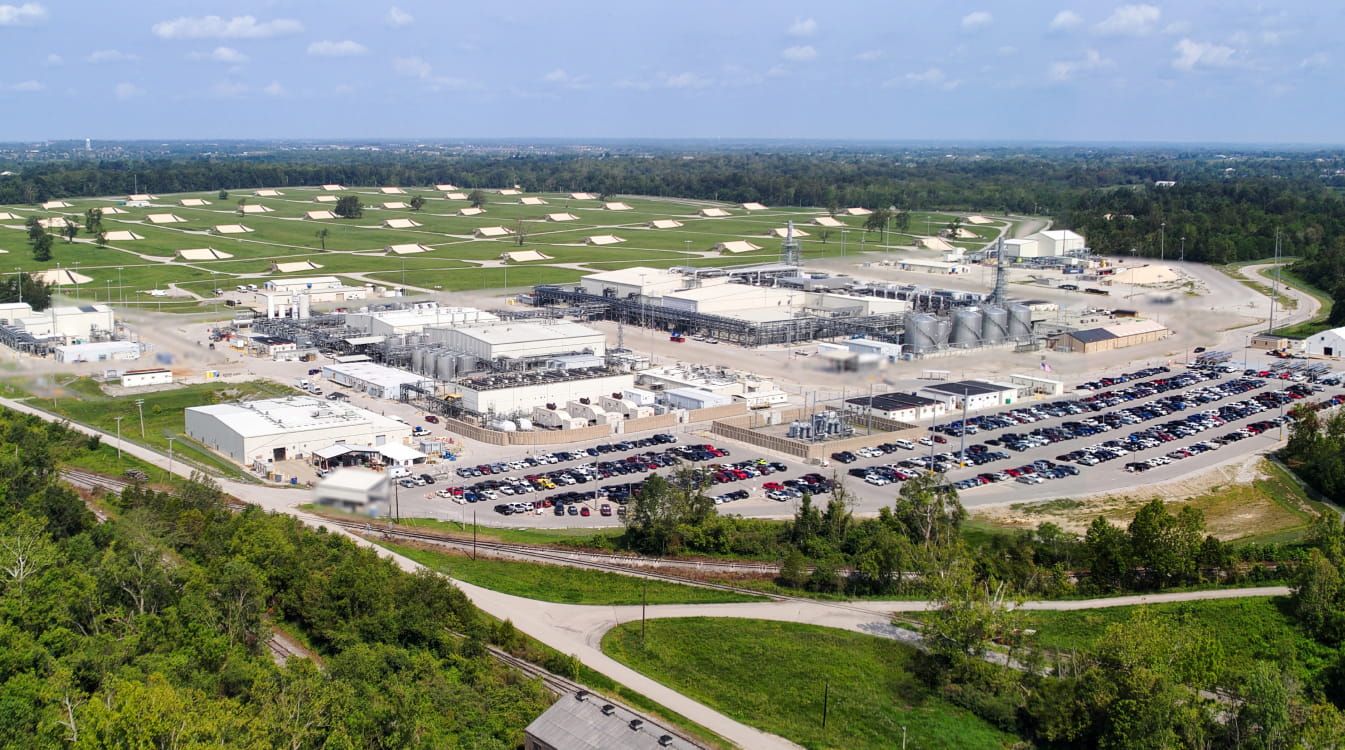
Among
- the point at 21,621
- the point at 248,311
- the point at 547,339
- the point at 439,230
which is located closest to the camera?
the point at 21,621

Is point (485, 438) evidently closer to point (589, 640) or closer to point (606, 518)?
point (606, 518)

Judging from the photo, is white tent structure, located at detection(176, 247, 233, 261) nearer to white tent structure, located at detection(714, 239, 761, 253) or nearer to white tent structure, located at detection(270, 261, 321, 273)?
white tent structure, located at detection(270, 261, 321, 273)

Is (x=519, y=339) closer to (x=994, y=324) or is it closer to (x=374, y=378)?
(x=374, y=378)

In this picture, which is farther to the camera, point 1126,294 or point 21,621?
point 1126,294

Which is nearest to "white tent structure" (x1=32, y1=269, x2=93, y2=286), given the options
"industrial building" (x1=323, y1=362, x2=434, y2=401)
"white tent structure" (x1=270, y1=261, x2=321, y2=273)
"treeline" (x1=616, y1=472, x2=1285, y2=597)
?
"white tent structure" (x1=270, y1=261, x2=321, y2=273)

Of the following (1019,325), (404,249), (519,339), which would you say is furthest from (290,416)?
(404,249)

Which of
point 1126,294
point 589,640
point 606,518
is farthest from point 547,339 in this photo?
point 1126,294

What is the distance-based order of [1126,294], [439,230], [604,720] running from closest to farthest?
[604,720]
[1126,294]
[439,230]

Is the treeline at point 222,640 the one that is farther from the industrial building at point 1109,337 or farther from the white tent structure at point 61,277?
the white tent structure at point 61,277
